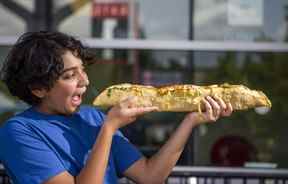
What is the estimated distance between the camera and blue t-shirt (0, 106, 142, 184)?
6.91 ft

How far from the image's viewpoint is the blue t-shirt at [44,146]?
2.11 m

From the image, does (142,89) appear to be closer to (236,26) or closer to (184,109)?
(184,109)

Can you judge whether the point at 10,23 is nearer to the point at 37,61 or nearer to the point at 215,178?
the point at 215,178

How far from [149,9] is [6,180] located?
178 centimetres

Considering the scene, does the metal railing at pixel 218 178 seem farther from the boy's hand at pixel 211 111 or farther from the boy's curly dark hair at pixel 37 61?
the boy's curly dark hair at pixel 37 61

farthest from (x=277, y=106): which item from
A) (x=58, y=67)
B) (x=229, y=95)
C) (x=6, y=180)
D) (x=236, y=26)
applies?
(x=58, y=67)

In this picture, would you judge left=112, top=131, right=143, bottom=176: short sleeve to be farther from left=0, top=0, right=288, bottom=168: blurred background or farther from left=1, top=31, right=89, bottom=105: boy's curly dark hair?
left=0, top=0, right=288, bottom=168: blurred background

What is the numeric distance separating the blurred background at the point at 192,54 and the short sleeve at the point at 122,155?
2.54m

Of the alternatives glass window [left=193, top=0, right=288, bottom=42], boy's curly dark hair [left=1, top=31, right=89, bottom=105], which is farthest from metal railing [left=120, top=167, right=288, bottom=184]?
boy's curly dark hair [left=1, top=31, right=89, bottom=105]

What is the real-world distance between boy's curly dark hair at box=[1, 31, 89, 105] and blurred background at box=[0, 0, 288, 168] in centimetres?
266

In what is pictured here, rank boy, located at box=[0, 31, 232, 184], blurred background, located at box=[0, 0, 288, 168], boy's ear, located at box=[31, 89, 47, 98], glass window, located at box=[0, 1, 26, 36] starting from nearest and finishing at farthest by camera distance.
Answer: boy, located at box=[0, 31, 232, 184], boy's ear, located at box=[31, 89, 47, 98], blurred background, located at box=[0, 0, 288, 168], glass window, located at box=[0, 1, 26, 36]

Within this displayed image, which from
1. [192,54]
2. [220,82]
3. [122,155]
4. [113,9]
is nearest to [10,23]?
[113,9]

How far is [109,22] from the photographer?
16.7 ft

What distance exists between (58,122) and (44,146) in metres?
0.10
